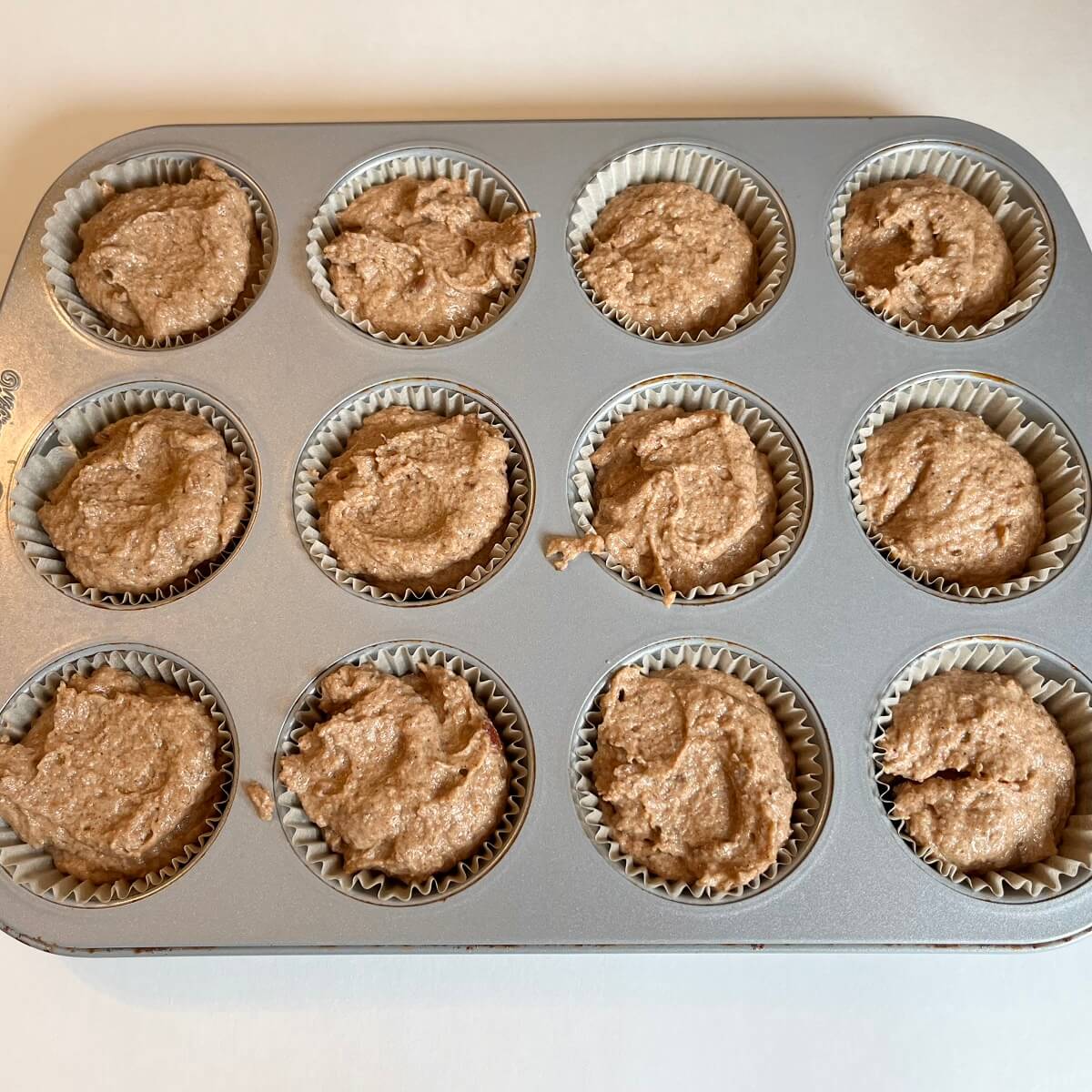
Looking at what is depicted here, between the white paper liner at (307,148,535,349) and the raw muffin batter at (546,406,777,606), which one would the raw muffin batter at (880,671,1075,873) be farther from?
the white paper liner at (307,148,535,349)

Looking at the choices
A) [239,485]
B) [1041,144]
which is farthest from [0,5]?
[1041,144]

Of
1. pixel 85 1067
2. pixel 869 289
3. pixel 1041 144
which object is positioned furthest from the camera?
pixel 1041 144

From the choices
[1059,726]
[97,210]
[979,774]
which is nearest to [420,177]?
[97,210]

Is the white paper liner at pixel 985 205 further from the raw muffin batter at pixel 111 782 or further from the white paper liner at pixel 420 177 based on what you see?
the raw muffin batter at pixel 111 782

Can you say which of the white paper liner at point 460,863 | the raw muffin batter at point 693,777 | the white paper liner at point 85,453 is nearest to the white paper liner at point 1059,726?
the raw muffin batter at point 693,777

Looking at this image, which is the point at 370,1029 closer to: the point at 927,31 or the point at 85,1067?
the point at 85,1067
